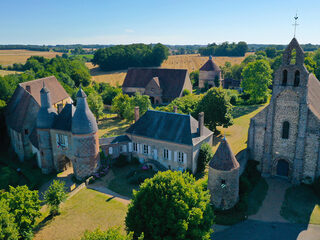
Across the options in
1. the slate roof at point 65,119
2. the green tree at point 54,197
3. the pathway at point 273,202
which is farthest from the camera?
the slate roof at point 65,119

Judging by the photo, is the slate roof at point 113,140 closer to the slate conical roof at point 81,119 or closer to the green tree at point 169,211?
the slate conical roof at point 81,119

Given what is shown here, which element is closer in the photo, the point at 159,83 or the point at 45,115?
the point at 45,115

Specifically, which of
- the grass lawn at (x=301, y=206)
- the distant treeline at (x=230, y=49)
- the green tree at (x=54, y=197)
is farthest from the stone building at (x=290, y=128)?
the distant treeline at (x=230, y=49)

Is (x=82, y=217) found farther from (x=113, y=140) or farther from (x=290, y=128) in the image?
(x=290, y=128)

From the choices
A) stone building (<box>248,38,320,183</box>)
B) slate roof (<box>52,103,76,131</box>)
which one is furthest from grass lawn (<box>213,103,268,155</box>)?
slate roof (<box>52,103,76,131</box>)

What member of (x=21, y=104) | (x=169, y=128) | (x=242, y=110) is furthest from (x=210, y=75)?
(x=21, y=104)

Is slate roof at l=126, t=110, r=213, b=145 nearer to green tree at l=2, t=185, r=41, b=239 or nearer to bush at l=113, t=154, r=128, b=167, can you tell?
bush at l=113, t=154, r=128, b=167
